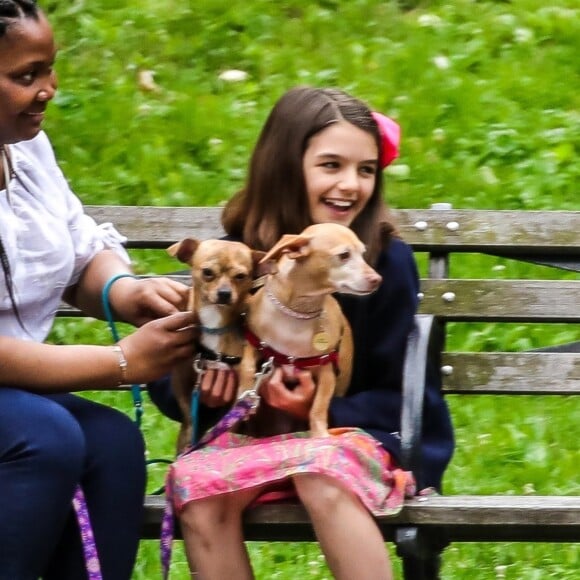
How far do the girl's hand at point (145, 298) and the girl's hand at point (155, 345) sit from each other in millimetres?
118

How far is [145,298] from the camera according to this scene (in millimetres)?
3547

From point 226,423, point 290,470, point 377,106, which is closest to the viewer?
point 290,470

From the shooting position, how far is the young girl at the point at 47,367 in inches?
122

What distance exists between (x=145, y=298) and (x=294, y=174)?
19.2 inches

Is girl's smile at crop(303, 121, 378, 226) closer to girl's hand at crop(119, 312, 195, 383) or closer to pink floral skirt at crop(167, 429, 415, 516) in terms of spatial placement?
girl's hand at crop(119, 312, 195, 383)

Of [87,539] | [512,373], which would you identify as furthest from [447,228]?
[87,539]

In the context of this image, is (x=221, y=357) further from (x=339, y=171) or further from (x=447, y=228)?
(x=447, y=228)

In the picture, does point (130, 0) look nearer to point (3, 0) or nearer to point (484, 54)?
point (484, 54)

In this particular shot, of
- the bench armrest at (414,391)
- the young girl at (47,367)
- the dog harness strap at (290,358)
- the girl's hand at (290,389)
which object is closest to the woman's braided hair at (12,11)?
the young girl at (47,367)

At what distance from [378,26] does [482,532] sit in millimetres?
3953

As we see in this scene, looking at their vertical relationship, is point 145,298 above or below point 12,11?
below

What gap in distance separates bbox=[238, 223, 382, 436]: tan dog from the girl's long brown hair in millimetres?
217

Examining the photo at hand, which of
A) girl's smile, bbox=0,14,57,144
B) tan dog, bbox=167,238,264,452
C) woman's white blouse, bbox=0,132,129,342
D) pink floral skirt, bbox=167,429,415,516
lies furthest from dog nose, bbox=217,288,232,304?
girl's smile, bbox=0,14,57,144

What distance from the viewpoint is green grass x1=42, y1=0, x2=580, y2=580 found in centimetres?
517
